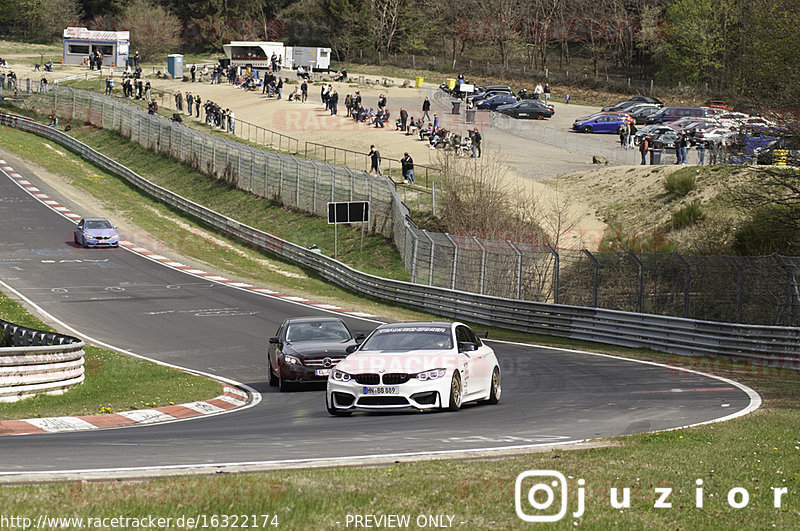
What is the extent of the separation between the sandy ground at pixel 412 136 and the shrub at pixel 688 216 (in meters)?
3.54

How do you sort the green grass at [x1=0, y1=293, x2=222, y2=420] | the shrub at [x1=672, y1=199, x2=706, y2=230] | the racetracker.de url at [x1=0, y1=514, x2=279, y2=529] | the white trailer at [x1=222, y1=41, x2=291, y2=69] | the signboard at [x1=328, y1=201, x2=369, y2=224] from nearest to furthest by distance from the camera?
the racetracker.de url at [x1=0, y1=514, x2=279, y2=529] → the green grass at [x1=0, y1=293, x2=222, y2=420] → the signboard at [x1=328, y1=201, x2=369, y2=224] → the shrub at [x1=672, y1=199, x2=706, y2=230] → the white trailer at [x1=222, y1=41, x2=291, y2=69]

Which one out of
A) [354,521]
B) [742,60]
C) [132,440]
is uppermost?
[742,60]

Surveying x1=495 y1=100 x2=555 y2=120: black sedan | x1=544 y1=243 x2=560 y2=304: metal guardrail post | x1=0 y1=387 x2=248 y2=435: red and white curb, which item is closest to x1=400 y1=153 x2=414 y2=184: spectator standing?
x1=544 y1=243 x2=560 y2=304: metal guardrail post

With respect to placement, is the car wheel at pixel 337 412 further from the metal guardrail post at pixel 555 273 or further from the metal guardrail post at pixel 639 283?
the metal guardrail post at pixel 555 273

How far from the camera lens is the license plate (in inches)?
564

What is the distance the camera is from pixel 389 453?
35.0 ft

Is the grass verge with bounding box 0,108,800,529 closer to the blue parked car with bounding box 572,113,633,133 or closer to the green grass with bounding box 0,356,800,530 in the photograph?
the green grass with bounding box 0,356,800,530

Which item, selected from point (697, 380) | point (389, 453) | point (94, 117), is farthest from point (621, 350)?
point (94, 117)

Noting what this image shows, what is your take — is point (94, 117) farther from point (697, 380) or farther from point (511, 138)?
point (697, 380)

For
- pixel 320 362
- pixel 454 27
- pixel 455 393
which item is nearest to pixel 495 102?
pixel 454 27

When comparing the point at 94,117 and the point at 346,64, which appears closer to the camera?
the point at 94,117

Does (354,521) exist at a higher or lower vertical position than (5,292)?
higher

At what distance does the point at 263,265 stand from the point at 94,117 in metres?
34.5

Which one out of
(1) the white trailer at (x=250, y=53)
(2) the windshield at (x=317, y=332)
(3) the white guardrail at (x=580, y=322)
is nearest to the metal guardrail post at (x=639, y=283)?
(3) the white guardrail at (x=580, y=322)
